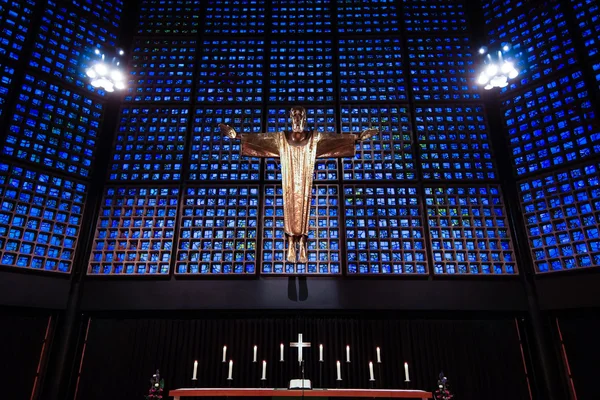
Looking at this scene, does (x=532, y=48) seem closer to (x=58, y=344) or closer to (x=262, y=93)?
(x=262, y=93)

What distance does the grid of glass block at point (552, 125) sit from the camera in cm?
879

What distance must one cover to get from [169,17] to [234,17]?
6.00 feet

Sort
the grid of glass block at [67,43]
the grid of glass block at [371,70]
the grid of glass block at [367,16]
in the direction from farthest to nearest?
1. the grid of glass block at [367,16]
2. the grid of glass block at [371,70]
3. the grid of glass block at [67,43]

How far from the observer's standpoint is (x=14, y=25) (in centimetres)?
942

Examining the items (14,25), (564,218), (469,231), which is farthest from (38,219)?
(564,218)

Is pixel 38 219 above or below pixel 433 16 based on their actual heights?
below

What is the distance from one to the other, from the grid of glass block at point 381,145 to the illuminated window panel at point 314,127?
1.00ft

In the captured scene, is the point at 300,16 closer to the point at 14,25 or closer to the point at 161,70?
the point at 161,70

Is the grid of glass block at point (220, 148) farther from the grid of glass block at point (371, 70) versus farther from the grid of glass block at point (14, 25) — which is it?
the grid of glass block at point (14, 25)

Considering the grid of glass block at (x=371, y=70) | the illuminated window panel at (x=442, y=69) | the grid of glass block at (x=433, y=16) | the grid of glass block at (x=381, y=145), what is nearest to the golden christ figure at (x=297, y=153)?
the grid of glass block at (x=381, y=145)

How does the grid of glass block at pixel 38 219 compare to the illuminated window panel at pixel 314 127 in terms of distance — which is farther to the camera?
the illuminated window panel at pixel 314 127

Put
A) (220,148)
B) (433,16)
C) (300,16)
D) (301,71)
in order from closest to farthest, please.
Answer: (220,148) → (301,71) → (433,16) → (300,16)

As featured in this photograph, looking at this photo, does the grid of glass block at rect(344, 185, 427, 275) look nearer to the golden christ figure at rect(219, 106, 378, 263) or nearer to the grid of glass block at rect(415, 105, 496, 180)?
the grid of glass block at rect(415, 105, 496, 180)

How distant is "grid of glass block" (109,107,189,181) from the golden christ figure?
2.15 meters
